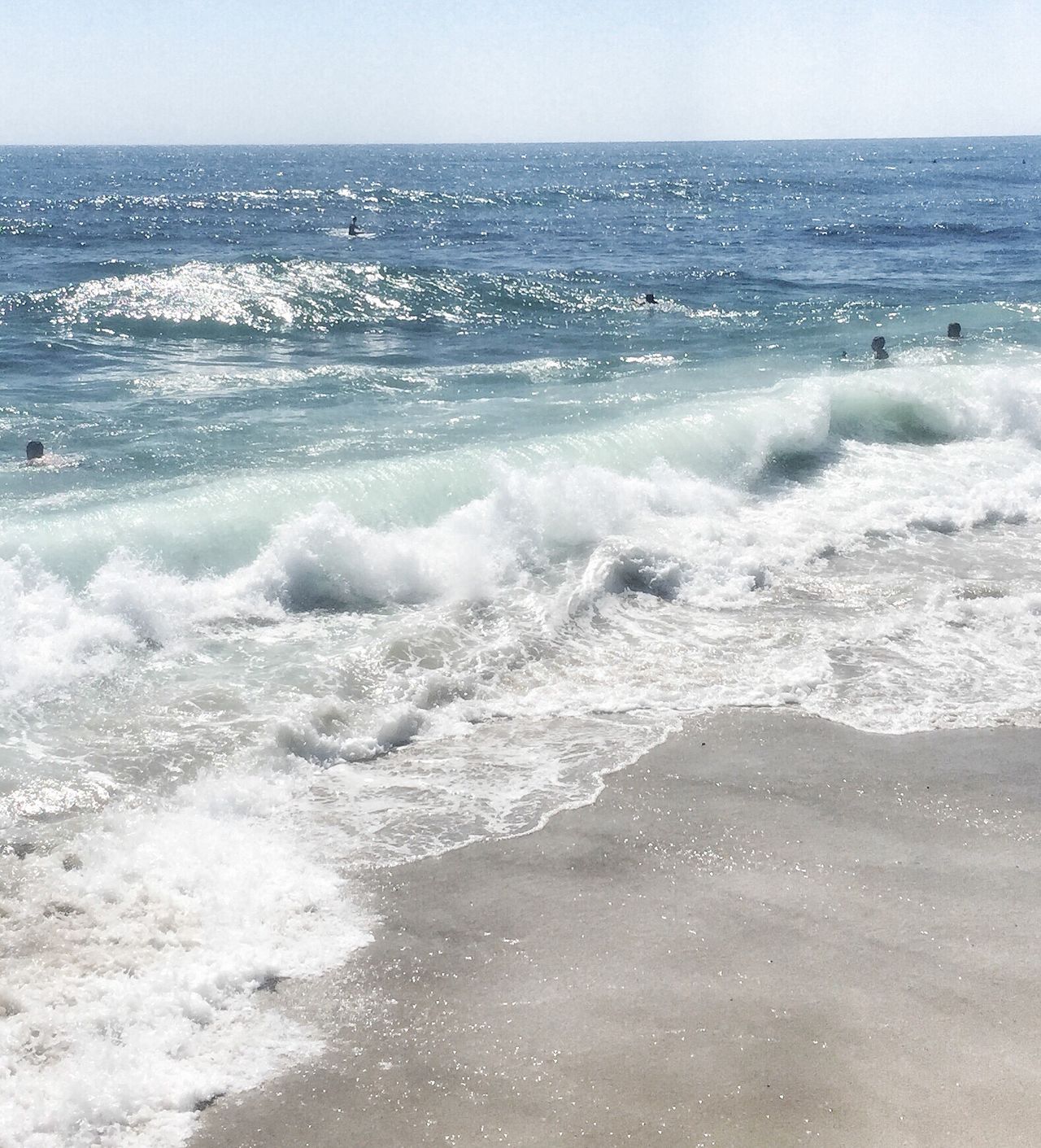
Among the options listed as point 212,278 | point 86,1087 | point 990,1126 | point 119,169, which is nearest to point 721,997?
point 990,1126

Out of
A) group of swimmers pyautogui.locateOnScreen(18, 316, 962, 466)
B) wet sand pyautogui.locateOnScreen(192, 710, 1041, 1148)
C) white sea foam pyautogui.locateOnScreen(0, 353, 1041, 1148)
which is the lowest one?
wet sand pyautogui.locateOnScreen(192, 710, 1041, 1148)

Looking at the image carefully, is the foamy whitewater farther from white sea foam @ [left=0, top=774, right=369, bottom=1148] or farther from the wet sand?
the wet sand

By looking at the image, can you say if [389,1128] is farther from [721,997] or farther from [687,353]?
[687,353]

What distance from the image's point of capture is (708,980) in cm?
582

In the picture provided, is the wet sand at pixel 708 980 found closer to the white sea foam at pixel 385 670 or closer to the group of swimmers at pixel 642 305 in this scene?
the white sea foam at pixel 385 670

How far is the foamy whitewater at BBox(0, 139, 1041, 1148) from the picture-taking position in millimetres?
6062

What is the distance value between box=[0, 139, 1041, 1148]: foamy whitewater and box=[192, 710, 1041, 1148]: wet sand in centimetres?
38

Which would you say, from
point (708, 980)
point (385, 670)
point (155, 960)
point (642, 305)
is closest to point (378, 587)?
point (385, 670)

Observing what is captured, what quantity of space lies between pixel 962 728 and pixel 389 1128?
550 cm

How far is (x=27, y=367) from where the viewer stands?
60.8 ft

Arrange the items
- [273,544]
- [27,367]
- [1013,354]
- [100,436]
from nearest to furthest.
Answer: [273,544] → [100,436] → [27,367] → [1013,354]

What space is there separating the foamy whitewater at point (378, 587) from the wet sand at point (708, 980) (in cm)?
38

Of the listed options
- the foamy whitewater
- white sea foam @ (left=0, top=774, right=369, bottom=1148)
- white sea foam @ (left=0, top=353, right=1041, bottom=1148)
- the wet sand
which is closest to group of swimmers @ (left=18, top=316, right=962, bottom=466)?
the foamy whitewater

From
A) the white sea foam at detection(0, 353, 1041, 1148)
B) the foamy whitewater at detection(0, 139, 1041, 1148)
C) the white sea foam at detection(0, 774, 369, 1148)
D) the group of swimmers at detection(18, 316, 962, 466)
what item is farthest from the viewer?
the group of swimmers at detection(18, 316, 962, 466)
